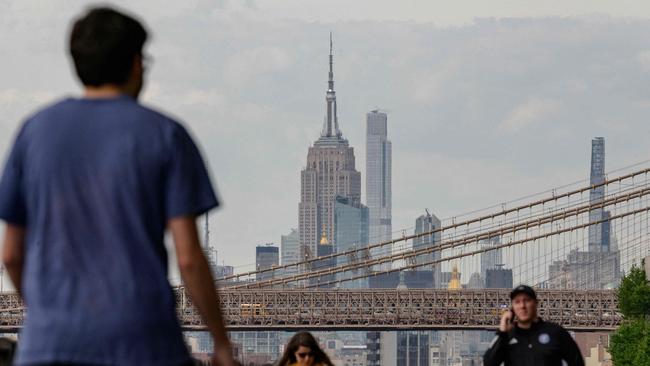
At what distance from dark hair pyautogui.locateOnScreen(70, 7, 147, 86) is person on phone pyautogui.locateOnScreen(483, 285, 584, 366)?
776 cm

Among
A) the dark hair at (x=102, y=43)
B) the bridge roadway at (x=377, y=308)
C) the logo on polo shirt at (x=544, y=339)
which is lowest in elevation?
the logo on polo shirt at (x=544, y=339)

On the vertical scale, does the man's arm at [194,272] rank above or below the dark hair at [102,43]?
below

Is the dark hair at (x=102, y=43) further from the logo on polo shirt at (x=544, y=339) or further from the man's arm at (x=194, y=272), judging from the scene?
the logo on polo shirt at (x=544, y=339)

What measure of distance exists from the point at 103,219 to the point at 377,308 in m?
148

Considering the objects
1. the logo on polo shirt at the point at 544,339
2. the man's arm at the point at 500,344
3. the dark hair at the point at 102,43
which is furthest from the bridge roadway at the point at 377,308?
the dark hair at the point at 102,43

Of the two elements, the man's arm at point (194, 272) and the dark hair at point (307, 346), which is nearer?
the man's arm at point (194, 272)

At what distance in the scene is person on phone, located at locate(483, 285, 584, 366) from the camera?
16391mm

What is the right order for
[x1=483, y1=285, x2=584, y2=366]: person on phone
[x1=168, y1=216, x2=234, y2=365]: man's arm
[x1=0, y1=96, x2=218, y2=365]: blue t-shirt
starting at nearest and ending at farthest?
[x1=0, y1=96, x2=218, y2=365]: blue t-shirt, [x1=168, y1=216, x2=234, y2=365]: man's arm, [x1=483, y1=285, x2=584, y2=366]: person on phone

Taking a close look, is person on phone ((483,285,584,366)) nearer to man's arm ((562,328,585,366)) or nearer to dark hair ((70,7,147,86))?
man's arm ((562,328,585,366))

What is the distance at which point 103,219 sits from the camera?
855 centimetres

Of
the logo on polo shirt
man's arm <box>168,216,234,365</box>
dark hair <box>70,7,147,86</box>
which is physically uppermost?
dark hair <box>70,7,147,86</box>

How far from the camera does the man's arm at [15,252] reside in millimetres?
8805

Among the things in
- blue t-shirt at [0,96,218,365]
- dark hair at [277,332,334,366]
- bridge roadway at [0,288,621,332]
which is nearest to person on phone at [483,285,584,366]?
dark hair at [277,332,334,366]

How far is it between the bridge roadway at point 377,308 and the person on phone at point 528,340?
129 meters
